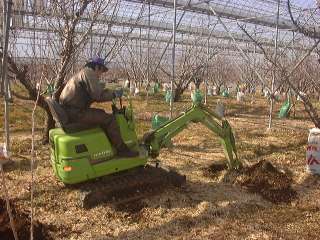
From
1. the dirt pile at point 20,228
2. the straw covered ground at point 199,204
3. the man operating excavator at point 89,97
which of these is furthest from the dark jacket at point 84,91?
the dirt pile at point 20,228

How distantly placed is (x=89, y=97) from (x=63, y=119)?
18.4 inches

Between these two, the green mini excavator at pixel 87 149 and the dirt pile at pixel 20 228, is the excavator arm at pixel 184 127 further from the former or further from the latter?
the dirt pile at pixel 20 228

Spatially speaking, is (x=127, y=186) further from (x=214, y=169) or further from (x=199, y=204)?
(x=214, y=169)

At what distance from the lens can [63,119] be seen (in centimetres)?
541

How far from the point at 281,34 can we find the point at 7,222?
82.8ft

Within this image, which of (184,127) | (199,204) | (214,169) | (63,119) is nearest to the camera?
(63,119)

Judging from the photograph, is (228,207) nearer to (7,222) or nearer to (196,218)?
(196,218)

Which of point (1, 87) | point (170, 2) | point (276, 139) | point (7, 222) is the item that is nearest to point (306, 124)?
point (276, 139)

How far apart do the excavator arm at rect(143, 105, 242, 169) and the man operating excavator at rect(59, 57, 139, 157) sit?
84 cm

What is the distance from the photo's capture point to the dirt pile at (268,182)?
247 inches

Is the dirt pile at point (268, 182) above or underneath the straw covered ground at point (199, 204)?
above

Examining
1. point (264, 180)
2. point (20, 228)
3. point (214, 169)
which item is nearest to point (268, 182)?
point (264, 180)

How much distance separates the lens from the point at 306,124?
47.1 feet

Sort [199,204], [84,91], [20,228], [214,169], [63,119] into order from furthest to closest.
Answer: [214,169] → [199,204] → [84,91] → [63,119] → [20,228]
